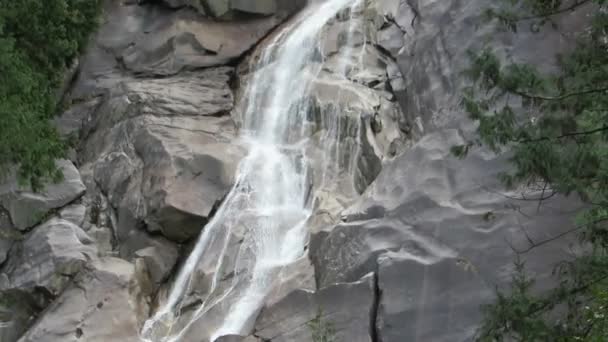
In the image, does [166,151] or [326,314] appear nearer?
[326,314]

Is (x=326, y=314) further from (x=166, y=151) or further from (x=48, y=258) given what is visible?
(x=166, y=151)

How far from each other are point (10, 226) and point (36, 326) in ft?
9.11

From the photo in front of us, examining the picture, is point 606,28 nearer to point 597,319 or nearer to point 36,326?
point 597,319

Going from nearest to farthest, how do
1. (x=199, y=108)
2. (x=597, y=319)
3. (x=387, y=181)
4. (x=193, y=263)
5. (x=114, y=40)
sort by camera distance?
(x=597, y=319) < (x=387, y=181) < (x=193, y=263) < (x=199, y=108) < (x=114, y=40)

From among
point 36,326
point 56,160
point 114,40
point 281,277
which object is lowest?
point 36,326

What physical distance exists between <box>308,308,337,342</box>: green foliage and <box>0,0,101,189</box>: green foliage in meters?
6.04

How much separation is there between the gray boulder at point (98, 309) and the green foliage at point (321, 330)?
11.9 feet

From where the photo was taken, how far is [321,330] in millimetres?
11297

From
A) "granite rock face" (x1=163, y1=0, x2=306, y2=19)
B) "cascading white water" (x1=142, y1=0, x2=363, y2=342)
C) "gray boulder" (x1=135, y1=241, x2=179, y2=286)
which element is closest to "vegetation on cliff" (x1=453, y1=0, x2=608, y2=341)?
"cascading white water" (x1=142, y1=0, x2=363, y2=342)

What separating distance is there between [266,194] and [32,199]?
14.8 feet

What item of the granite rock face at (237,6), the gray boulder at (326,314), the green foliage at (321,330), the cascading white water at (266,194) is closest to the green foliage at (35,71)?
the granite rock face at (237,6)

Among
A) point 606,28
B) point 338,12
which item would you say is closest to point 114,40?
point 338,12

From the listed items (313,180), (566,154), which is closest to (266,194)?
(313,180)

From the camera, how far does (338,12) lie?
19.6 m
